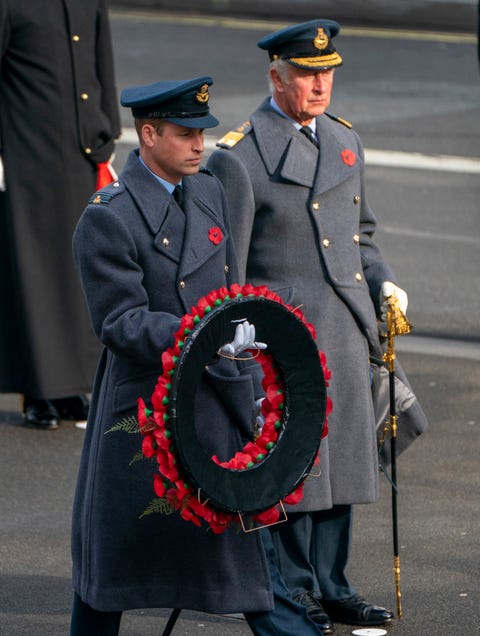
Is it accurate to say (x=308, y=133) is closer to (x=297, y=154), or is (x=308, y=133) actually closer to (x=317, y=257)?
(x=297, y=154)

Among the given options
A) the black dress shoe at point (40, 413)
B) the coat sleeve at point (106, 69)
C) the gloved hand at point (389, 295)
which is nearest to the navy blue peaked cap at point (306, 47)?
the gloved hand at point (389, 295)

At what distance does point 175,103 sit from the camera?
4.75m

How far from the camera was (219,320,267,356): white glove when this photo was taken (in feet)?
15.0

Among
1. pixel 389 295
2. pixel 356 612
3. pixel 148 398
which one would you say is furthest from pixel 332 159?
pixel 356 612

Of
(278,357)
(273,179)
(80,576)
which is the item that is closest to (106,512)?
(80,576)

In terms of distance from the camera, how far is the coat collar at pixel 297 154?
5.77 meters

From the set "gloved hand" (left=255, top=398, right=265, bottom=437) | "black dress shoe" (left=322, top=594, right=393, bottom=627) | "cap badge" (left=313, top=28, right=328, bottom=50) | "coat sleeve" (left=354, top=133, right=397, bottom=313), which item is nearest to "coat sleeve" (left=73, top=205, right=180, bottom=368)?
"gloved hand" (left=255, top=398, right=265, bottom=437)

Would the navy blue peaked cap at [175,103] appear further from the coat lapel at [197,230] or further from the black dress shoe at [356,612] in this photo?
the black dress shoe at [356,612]

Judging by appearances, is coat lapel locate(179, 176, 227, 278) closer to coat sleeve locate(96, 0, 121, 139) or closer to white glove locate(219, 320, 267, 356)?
white glove locate(219, 320, 267, 356)

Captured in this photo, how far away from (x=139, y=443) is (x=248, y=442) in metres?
0.32

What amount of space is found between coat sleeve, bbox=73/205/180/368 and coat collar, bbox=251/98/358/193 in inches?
45.5

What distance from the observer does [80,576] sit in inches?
190

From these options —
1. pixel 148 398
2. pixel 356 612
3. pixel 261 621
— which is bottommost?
pixel 356 612

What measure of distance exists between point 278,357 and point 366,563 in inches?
79.9
